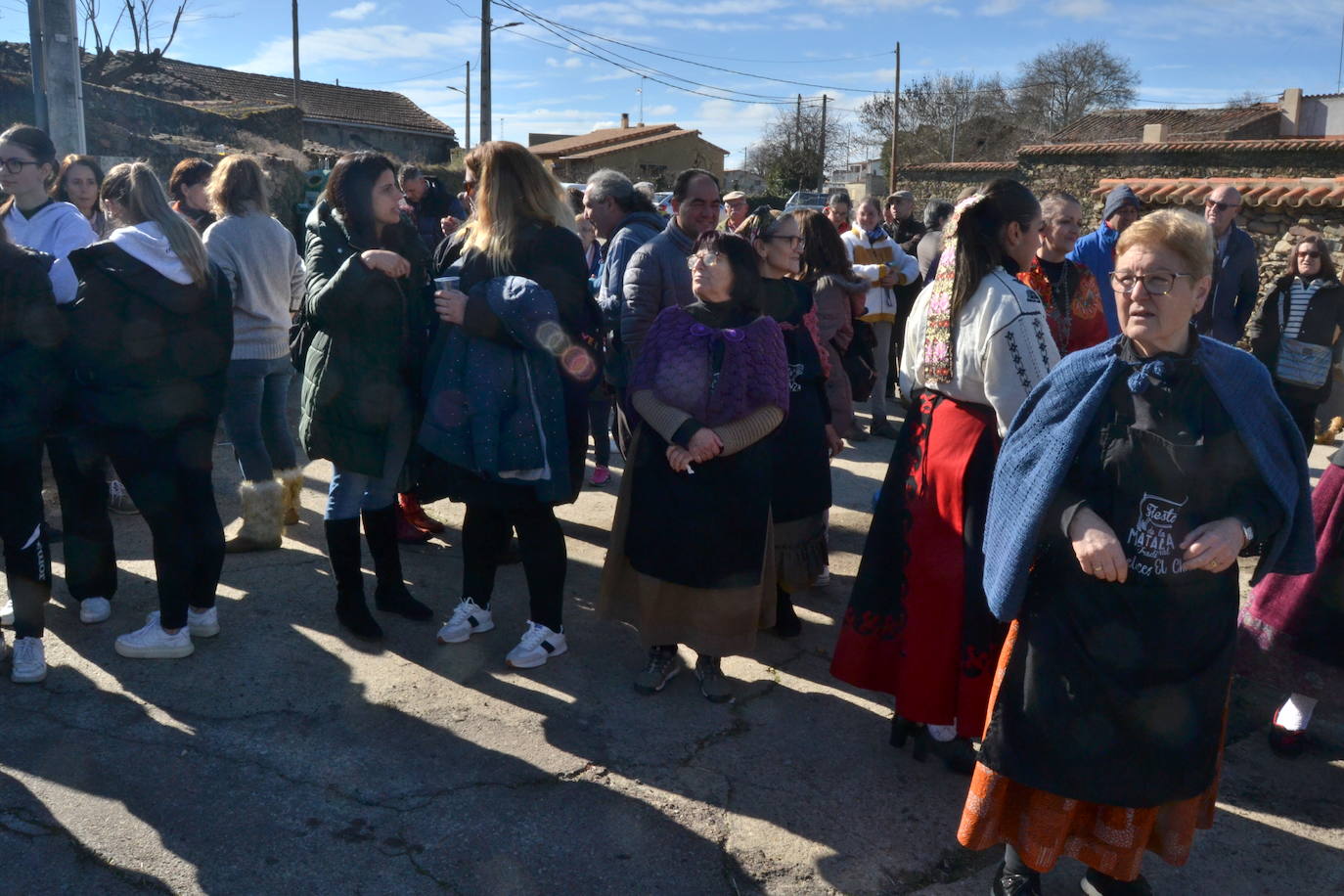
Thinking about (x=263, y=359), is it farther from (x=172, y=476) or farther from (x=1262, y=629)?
(x=1262, y=629)

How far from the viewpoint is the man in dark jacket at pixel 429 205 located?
6.89m

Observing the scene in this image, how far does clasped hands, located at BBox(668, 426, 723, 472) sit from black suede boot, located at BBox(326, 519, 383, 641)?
1.36m

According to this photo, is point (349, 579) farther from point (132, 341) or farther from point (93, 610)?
point (132, 341)

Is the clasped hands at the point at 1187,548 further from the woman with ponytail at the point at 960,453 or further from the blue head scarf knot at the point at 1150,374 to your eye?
the woman with ponytail at the point at 960,453

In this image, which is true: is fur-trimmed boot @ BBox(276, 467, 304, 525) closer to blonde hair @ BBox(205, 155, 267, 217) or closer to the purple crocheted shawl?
blonde hair @ BBox(205, 155, 267, 217)

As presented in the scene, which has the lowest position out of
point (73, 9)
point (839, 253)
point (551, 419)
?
point (551, 419)

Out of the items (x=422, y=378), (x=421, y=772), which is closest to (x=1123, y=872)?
(x=421, y=772)

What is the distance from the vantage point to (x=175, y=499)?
3.78 m

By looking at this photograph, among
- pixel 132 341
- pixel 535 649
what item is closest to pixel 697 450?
pixel 535 649

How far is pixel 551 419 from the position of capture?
3.73 metres

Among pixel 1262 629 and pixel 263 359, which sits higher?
pixel 263 359

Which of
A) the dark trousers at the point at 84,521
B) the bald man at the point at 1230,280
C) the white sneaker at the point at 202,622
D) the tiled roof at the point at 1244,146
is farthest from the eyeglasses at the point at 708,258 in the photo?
the tiled roof at the point at 1244,146

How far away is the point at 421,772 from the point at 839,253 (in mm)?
3200

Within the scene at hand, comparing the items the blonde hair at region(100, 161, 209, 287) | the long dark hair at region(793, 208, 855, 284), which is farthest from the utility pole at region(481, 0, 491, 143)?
the blonde hair at region(100, 161, 209, 287)
